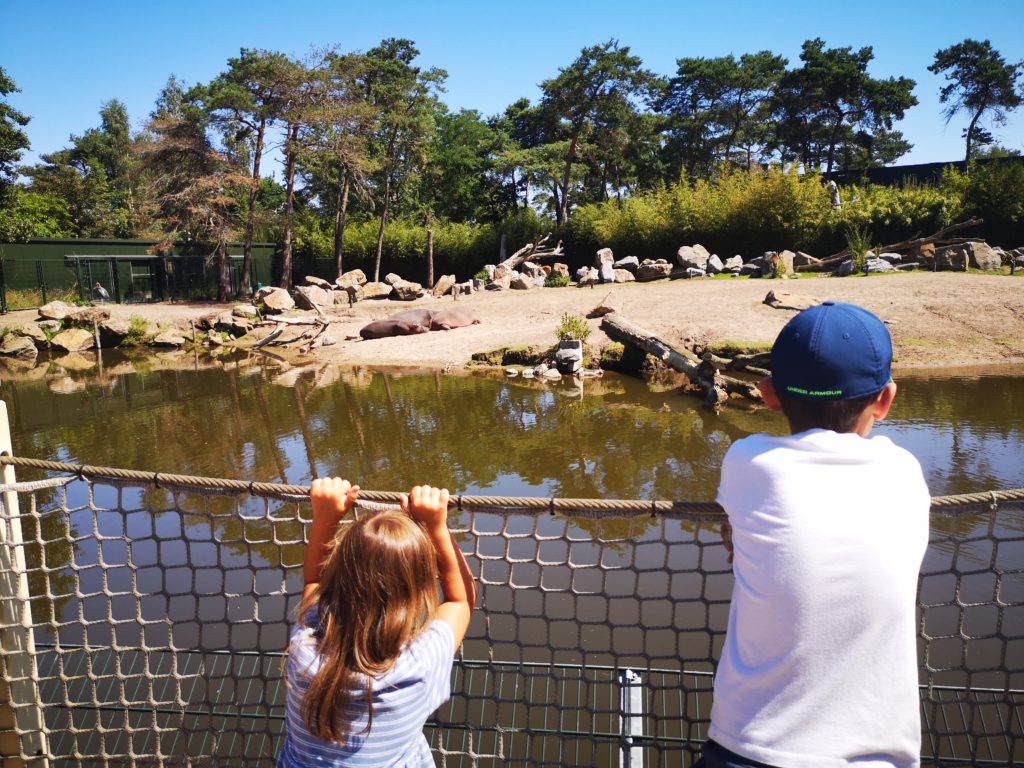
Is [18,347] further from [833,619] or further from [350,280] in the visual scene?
[833,619]

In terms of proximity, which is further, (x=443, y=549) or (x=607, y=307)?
(x=607, y=307)

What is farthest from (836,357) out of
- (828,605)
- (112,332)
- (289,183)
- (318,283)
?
(289,183)

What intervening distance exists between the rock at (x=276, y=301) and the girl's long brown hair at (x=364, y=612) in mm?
22237

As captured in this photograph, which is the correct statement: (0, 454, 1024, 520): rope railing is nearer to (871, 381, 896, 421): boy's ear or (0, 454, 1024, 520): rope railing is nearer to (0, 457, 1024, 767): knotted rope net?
(0, 457, 1024, 767): knotted rope net

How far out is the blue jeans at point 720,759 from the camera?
4.26 feet

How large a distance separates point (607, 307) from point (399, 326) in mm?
5396

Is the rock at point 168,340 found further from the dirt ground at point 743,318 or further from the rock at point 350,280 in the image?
the rock at point 350,280

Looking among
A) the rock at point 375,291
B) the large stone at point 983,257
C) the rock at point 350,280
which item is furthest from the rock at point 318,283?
the large stone at point 983,257

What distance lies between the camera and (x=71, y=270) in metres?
26.2

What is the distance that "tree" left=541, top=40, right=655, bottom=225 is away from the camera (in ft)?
97.9

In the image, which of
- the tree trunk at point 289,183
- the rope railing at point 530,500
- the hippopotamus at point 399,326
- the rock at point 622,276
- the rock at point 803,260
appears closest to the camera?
the rope railing at point 530,500

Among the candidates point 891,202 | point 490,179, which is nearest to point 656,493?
point 891,202

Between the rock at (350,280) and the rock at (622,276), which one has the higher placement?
the rock at (350,280)

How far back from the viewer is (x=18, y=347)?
62.8 ft
